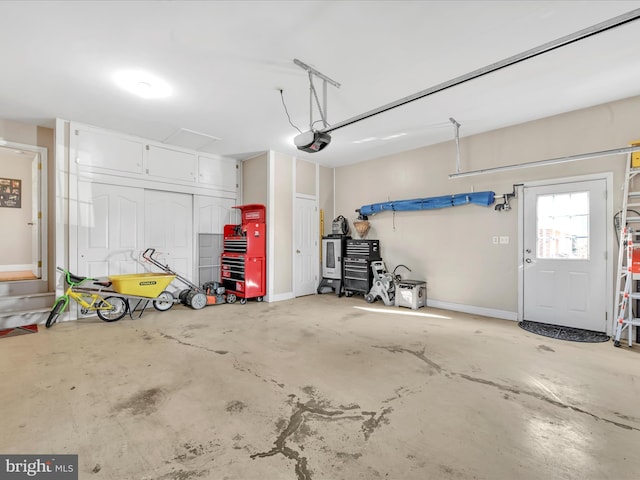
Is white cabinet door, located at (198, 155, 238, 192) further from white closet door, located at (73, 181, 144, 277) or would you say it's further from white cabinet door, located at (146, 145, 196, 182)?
white closet door, located at (73, 181, 144, 277)

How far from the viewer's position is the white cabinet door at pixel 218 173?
5.90m

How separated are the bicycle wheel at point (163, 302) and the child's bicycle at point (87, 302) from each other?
0.46 metres

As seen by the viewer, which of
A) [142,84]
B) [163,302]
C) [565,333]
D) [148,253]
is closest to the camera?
[142,84]

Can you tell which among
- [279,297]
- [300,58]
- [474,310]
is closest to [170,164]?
[279,297]

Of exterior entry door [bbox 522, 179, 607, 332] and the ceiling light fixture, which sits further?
exterior entry door [bbox 522, 179, 607, 332]

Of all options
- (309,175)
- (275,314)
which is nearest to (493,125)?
(309,175)

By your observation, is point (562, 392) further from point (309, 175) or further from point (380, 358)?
point (309, 175)

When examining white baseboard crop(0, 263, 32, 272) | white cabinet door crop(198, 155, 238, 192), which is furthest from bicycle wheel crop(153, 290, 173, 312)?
white baseboard crop(0, 263, 32, 272)

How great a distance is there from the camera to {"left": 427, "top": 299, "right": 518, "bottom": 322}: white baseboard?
14.8 feet

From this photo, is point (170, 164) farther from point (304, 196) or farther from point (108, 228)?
point (304, 196)

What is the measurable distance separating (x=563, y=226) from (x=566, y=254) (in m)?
0.40

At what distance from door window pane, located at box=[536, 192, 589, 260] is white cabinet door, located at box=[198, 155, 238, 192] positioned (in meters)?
5.57

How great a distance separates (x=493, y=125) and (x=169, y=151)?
5569 millimetres

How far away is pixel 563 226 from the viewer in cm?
412
